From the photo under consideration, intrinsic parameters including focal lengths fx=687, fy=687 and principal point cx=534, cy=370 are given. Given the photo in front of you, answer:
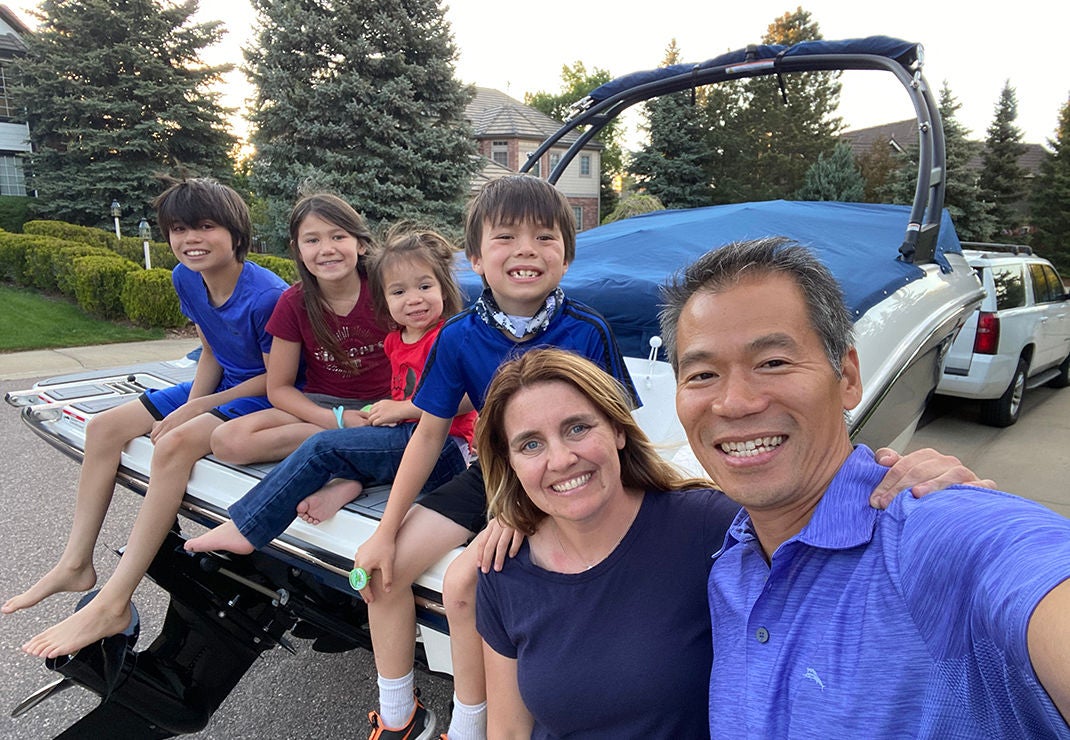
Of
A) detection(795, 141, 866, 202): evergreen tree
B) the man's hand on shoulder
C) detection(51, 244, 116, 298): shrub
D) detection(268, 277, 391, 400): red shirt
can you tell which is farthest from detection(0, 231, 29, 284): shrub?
detection(795, 141, 866, 202): evergreen tree

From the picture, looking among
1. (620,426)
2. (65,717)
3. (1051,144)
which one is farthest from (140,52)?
(1051,144)

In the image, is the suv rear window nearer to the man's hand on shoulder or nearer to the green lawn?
the man's hand on shoulder

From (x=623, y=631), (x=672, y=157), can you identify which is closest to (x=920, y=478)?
(x=623, y=631)

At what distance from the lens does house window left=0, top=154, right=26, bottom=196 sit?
82.1 feet

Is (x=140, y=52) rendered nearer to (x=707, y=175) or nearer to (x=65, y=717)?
(x=707, y=175)

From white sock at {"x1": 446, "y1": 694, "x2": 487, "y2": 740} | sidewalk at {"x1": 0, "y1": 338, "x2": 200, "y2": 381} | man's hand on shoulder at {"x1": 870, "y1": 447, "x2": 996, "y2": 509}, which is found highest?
man's hand on shoulder at {"x1": 870, "y1": 447, "x2": 996, "y2": 509}

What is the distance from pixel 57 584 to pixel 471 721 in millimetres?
1939

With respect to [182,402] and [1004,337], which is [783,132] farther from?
[182,402]

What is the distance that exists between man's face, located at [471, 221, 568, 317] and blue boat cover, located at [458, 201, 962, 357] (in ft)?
1.19

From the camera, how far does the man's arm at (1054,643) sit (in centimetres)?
72

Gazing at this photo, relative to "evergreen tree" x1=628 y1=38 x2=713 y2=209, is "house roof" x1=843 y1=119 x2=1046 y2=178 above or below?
above

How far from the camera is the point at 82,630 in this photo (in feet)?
7.33

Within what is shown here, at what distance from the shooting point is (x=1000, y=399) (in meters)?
6.11

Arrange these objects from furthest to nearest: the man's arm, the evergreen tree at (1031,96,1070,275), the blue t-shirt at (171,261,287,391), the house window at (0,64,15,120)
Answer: the house window at (0,64,15,120) < the evergreen tree at (1031,96,1070,275) < the blue t-shirt at (171,261,287,391) < the man's arm
